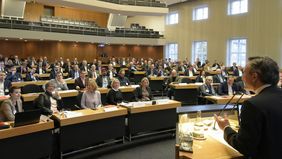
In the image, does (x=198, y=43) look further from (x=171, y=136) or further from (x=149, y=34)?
(x=171, y=136)

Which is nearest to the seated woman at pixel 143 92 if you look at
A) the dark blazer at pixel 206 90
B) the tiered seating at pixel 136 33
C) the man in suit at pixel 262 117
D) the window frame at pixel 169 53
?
the dark blazer at pixel 206 90

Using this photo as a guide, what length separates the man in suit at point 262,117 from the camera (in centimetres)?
172

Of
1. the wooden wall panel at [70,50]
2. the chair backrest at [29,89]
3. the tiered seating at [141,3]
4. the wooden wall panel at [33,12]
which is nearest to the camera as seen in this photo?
the chair backrest at [29,89]

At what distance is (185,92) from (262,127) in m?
7.90

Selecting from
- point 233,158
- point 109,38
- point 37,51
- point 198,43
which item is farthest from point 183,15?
point 233,158

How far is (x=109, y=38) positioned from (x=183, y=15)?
667 cm

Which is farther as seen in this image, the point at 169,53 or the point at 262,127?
the point at 169,53

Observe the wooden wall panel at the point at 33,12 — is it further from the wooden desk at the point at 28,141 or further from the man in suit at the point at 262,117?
the man in suit at the point at 262,117

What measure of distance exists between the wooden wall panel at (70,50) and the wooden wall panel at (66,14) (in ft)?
12.3

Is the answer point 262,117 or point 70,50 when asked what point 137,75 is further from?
point 262,117

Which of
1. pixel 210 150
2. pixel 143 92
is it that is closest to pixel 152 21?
pixel 143 92

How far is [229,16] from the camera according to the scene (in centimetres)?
1867

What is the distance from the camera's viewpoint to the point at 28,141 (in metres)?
4.05

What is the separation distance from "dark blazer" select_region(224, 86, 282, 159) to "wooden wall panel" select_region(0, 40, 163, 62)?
21.2m
